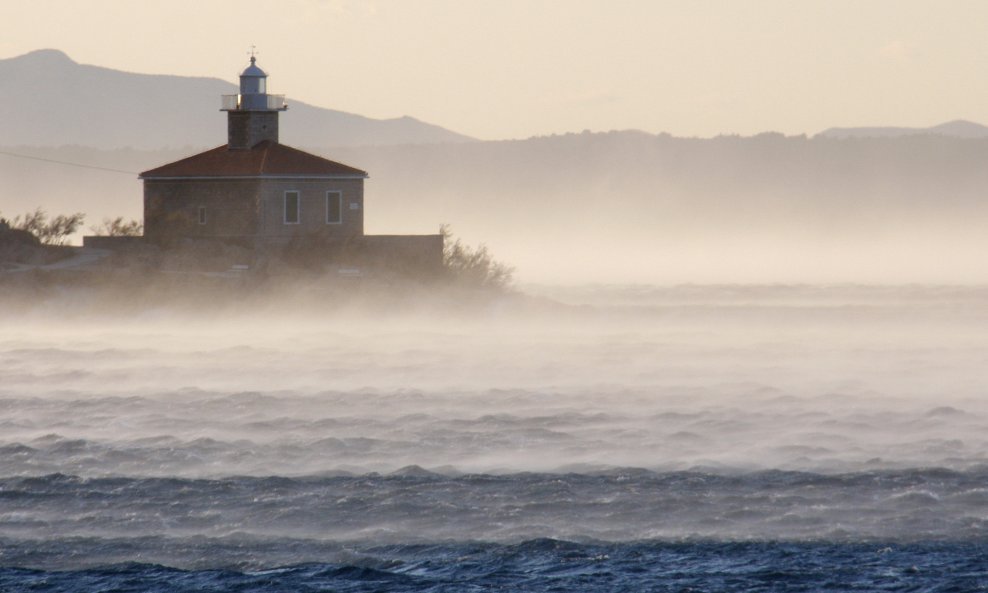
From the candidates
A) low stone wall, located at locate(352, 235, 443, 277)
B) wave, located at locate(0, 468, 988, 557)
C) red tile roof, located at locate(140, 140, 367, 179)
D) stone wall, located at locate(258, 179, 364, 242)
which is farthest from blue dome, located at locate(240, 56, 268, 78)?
wave, located at locate(0, 468, 988, 557)

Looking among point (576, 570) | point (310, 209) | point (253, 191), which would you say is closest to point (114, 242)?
point (253, 191)

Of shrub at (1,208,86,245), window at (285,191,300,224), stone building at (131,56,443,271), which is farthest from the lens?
shrub at (1,208,86,245)

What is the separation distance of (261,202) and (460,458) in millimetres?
28325

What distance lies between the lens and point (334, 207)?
53656 mm

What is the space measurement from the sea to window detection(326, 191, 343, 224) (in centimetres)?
338

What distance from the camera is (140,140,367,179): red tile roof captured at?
172 feet

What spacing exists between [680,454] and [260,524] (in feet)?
26.1

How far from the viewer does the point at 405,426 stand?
2977cm

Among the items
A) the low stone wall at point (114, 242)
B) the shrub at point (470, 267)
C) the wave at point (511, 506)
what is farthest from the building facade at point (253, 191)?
the wave at point (511, 506)

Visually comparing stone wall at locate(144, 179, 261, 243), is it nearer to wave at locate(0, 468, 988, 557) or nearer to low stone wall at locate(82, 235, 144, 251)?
low stone wall at locate(82, 235, 144, 251)

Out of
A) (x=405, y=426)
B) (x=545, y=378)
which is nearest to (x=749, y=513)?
(x=405, y=426)

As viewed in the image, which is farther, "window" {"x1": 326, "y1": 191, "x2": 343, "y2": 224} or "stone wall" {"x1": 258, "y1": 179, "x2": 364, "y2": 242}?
"window" {"x1": 326, "y1": 191, "x2": 343, "y2": 224}

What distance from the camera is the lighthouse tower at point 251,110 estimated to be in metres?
54.3

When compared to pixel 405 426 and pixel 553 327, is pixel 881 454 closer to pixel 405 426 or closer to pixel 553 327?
pixel 405 426
